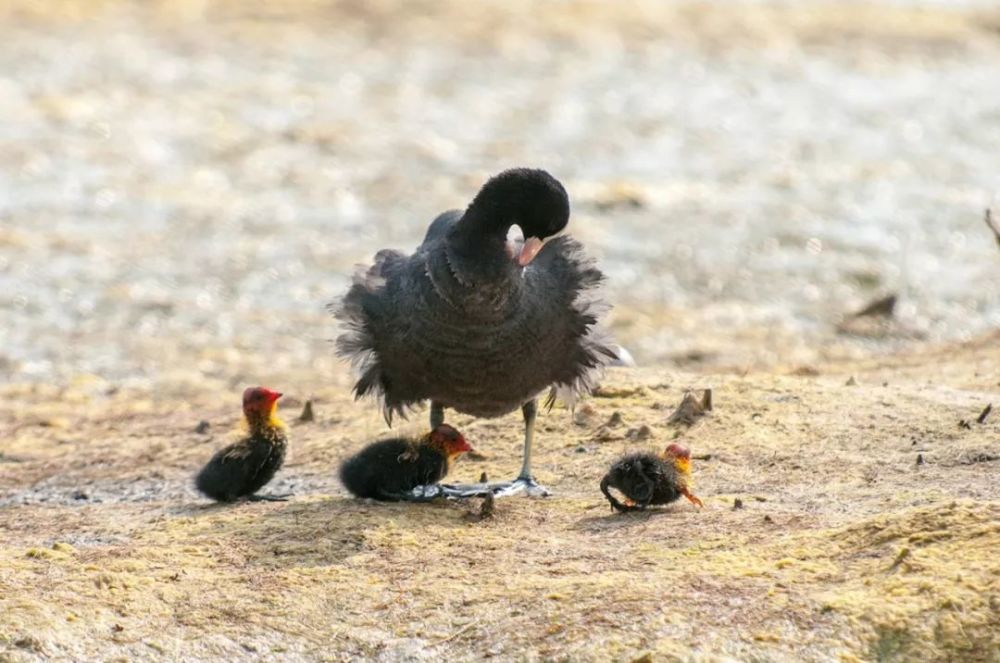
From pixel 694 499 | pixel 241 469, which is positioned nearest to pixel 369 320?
pixel 241 469

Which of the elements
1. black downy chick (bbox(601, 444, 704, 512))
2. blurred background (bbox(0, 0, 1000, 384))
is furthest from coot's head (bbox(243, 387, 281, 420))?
blurred background (bbox(0, 0, 1000, 384))

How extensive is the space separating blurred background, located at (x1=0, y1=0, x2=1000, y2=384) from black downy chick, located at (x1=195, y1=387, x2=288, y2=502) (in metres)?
4.89

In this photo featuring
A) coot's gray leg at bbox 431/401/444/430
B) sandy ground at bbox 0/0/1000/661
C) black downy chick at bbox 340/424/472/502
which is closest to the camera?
sandy ground at bbox 0/0/1000/661

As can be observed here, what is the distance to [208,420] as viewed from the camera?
424 inches

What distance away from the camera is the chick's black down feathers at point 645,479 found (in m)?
7.58

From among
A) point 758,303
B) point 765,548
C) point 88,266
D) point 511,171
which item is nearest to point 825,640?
point 765,548

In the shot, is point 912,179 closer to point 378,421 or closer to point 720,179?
point 720,179

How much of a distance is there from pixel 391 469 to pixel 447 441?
35 centimetres

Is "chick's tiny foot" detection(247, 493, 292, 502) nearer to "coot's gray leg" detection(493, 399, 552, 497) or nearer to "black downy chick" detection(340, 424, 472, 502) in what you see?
"black downy chick" detection(340, 424, 472, 502)

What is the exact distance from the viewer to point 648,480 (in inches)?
298

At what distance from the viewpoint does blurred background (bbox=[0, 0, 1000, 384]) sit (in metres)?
15.1

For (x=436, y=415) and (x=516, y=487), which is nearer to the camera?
(x=516, y=487)

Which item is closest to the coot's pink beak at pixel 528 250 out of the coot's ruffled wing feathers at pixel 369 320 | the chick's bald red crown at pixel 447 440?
the coot's ruffled wing feathers at pixel 369 320

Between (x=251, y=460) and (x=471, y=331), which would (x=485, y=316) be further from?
(x=251, y=460)
